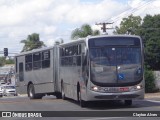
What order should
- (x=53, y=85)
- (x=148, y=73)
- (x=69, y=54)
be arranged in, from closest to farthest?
1. (x=69, y=54)
2. (x=53, y=85)
3. (x=148, y=73)

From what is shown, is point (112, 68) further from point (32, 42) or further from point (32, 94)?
point (32, 42)

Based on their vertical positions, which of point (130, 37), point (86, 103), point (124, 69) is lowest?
point (86, 103)

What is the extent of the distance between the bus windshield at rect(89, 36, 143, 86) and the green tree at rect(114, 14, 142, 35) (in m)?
53.9

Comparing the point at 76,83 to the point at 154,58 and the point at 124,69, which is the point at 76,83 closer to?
the point at 124,69

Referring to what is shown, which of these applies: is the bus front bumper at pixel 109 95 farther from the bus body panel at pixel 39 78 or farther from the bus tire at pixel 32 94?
the bus tire at pixel 32 94

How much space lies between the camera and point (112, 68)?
21375 millimetres

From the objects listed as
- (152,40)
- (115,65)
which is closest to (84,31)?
(152,40)

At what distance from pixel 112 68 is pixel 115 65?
188mm

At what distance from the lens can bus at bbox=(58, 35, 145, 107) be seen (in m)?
21.3

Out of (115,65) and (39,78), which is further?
(39,78)

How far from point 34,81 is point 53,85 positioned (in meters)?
2.93

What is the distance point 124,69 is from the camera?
2148 centimetres

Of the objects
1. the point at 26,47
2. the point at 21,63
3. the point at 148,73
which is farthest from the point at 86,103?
the point at 26,47

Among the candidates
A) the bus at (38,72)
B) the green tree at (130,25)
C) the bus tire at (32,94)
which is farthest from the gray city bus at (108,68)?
the green tree at (130,25)
